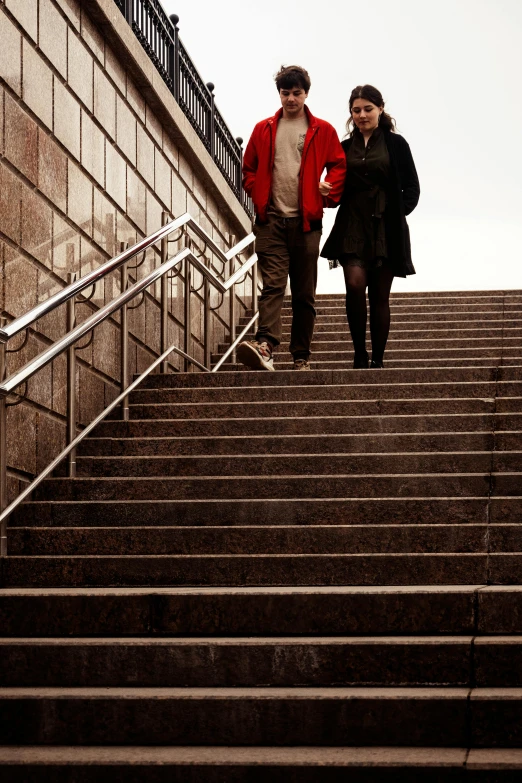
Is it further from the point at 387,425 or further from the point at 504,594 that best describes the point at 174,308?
the point at 504,594

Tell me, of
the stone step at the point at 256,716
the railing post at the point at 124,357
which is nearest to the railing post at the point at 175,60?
the railing post at the point at 124,357

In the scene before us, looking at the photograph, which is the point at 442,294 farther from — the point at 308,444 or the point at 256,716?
the point at 256,716

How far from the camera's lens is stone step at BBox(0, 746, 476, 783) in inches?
139

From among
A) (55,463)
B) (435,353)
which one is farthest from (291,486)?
(435,353)

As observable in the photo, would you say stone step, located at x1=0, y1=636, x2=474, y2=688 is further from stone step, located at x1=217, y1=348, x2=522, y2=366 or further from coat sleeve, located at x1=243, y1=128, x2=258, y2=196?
stone step, located at x1=217, y1=348, x2=522, y2=366

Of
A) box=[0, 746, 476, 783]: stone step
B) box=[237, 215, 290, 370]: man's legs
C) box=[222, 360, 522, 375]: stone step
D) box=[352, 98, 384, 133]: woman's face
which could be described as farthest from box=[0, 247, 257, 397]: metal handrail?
box=[0, 746, 476, 783]: stone step

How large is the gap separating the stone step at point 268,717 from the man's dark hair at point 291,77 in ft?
14.9

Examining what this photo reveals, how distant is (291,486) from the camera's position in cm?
543

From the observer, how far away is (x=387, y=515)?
505cm

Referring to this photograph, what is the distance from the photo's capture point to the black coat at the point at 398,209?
7672mm

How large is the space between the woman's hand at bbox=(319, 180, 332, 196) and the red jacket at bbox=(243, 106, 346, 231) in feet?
0.07

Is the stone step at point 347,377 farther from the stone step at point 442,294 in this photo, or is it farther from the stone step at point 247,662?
the stone step at point 442,294

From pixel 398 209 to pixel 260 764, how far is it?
4641mm

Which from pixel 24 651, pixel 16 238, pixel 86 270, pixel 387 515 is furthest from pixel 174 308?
pixel 24 651
